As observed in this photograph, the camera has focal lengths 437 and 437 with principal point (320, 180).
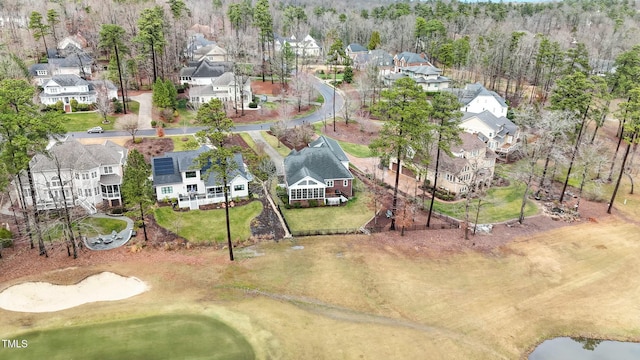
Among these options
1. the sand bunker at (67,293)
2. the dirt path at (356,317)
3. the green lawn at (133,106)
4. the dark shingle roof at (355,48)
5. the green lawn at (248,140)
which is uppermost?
the dark shingle roof at (355,48)

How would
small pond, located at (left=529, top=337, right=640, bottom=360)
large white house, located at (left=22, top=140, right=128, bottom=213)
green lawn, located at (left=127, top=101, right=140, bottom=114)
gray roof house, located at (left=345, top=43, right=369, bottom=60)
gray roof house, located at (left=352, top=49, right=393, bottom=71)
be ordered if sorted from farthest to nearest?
1. gray roof house, located at (left=345, top=43, right=369, bottom=60)
2. gray roof house, located at (left=352, top=49, right=393, bottom=71)
3. green lawn, located at (left=127, top=101, right=140, bottom=114)
4. large white house, located at (left=22, top=140, right=128, bottom=213)
5. small pond, located at (left=529, top=337, right=640, bottom=360)

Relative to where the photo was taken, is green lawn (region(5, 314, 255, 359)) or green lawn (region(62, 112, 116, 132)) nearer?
green lawn (region(5, 314, 255, 359))

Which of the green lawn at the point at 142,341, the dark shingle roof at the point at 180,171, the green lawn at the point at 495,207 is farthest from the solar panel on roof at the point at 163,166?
the green lawn at the point at 495,207

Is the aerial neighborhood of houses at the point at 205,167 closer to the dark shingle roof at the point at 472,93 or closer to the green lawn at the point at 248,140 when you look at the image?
the dark shingle roof at the point at 472,93

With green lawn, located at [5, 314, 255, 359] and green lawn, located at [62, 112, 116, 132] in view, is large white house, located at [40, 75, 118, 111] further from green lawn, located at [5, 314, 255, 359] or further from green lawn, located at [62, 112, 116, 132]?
green lawn, located at [5, 314, 255, 359]

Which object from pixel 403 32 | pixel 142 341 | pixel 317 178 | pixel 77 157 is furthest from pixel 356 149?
pixel 403 32

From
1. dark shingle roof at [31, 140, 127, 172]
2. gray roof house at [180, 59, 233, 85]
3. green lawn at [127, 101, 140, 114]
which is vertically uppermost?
gray roof house at [180, 59, 233, 85]

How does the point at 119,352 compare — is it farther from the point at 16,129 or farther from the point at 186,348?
the point at 16,129

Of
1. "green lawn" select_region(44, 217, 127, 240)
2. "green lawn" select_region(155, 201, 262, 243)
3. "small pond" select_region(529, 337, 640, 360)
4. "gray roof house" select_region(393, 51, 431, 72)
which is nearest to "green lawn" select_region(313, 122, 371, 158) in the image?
"green lawn" select_region(155, 201, 262, 243)
